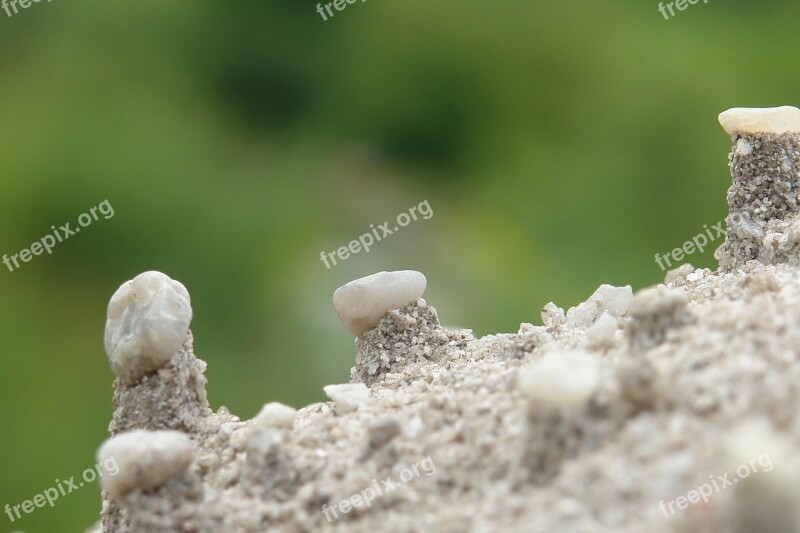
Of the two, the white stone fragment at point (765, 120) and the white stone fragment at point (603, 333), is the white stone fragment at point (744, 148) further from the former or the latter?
the white stone fragment at point (603, 333)

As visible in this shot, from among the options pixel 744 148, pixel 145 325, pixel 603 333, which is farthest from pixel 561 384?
pixel 744 148

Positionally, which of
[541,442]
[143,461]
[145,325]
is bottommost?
[541,442]

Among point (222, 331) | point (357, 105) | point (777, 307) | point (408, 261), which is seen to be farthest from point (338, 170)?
point (777, 307)

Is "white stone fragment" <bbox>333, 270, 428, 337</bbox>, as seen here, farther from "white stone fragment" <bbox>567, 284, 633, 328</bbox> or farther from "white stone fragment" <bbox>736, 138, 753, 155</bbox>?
"white stone fragment" <bbox>736, 138, 753, 155</bbox>

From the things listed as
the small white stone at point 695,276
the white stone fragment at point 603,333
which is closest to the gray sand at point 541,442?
the white stone fragment at point 603,333

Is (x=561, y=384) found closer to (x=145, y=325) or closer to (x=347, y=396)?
(x=347, y=396)

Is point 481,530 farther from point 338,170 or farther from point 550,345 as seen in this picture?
point 338,170
